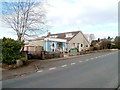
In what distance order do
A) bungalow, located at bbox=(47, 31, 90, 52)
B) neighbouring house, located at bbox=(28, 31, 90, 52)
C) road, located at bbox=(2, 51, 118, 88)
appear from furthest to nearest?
bungalow, located at bbox=(47, 31, 90, 52) < neighbouring house, located at bbox=(28, 31, 90, 52) < road, located at bbox=(2, 51, 118, 88)

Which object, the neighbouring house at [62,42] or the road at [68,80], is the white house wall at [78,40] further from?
the road at [68,80]

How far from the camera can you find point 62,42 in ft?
138

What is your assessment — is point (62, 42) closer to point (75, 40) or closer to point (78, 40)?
point (75, 40)

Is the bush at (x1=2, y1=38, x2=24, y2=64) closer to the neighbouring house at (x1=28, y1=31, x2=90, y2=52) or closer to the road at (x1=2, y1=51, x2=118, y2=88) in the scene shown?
the road at (x1=2, y1=51, x2=118, y2=88)

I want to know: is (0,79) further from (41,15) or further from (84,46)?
(84,46)

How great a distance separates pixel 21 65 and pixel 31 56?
7.14 m

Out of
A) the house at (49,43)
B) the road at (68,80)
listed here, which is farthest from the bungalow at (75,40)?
the road at (68,80)

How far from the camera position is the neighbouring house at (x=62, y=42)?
3819cm

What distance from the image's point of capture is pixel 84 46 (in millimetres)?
55812

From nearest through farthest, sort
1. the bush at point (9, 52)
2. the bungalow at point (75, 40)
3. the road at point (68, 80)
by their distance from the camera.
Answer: the road at point (68, 80), the bush at point (9, 52), the bungalow at point (75, 40)

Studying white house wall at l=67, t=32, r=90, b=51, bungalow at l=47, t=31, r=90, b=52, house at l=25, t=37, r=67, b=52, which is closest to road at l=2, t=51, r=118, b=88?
house at l=25, t=37, r=67, b=52

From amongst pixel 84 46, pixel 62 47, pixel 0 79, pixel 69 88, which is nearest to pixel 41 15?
pixel 0 79

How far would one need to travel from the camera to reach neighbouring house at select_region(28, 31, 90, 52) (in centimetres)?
3819

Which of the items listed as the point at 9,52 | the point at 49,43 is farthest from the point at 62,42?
the point at 9,52
